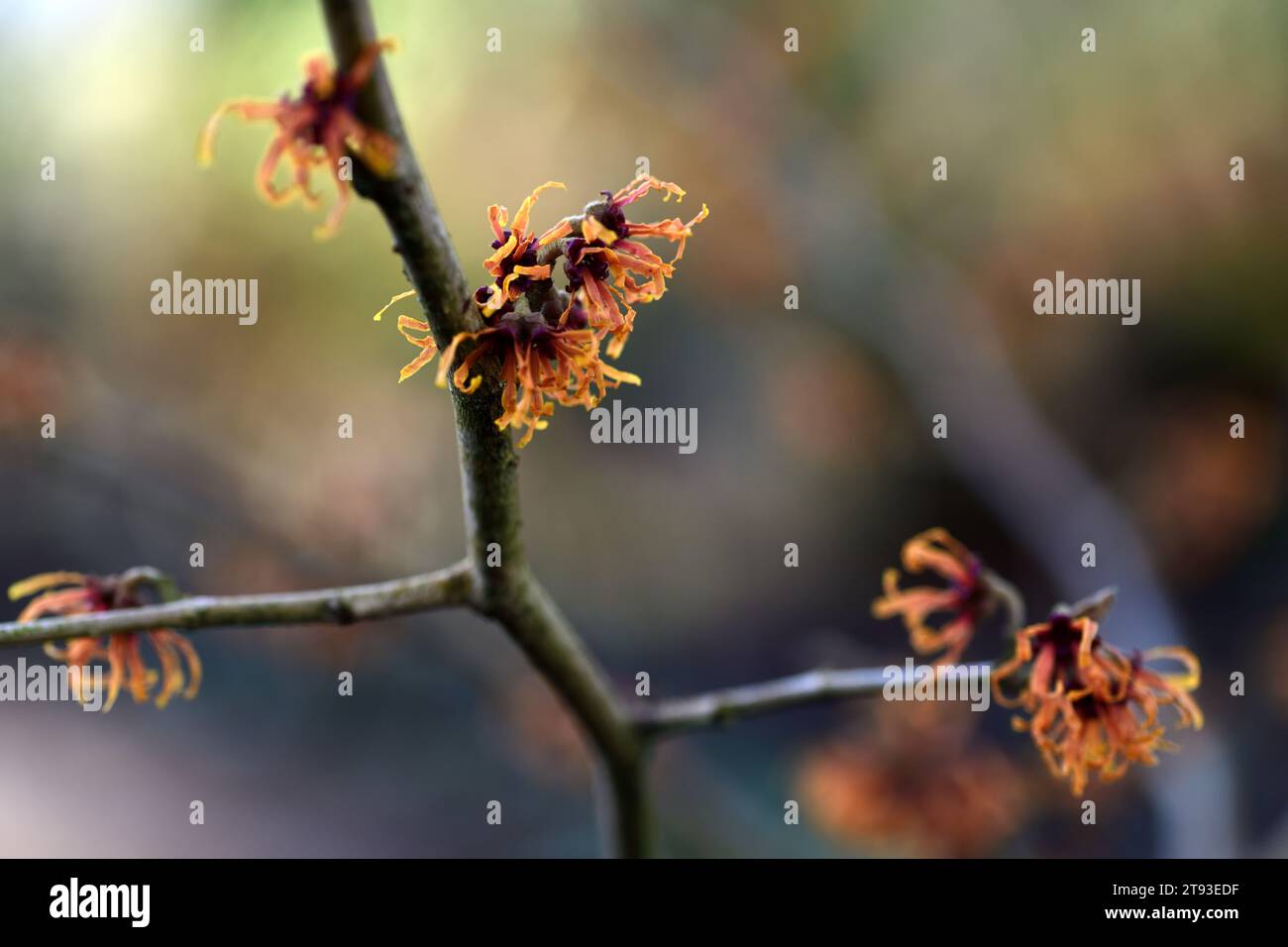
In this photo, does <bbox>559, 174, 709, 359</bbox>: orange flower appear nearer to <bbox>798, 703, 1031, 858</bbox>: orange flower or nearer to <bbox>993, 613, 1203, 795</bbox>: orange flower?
<bbox>993, 613, 1203, 795</bbox>: orange flower

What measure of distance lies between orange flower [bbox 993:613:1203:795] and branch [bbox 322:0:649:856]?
54 cm

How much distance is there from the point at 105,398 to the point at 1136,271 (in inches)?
169

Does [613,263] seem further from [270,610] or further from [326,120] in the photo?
[270,610]

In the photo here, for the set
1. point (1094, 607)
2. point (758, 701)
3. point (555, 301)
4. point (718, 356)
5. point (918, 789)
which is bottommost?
point (918, 789)

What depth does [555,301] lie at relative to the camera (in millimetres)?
878

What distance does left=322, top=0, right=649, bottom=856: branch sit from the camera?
0.73 m

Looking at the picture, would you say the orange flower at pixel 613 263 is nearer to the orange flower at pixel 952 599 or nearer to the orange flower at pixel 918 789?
the orange flower at pixel 952 599

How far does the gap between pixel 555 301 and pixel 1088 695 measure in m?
0.73

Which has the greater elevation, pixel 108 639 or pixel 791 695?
pixel 108 639

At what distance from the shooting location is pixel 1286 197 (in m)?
4.24

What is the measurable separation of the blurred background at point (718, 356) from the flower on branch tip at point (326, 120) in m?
2.71

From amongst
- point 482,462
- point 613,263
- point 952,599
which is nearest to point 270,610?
point 482,462

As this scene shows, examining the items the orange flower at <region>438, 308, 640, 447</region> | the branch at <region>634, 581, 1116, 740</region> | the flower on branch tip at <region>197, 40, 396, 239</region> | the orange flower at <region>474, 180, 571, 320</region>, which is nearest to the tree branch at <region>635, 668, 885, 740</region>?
the branch at <region>634, 581, 1116, 740</region>
